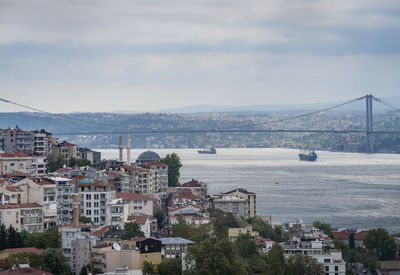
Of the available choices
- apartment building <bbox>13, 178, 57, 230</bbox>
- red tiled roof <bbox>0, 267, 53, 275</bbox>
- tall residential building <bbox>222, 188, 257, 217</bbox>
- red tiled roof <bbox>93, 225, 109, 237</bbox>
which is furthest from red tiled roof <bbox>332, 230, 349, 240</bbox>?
red tiled roof <bbox>0, 267, 53, 275</bbox>

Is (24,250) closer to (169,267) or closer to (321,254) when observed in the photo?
(169,267)

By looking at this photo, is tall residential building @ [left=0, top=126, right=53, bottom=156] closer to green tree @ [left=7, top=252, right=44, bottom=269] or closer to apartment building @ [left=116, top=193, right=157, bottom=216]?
apartment building @ [left=116, top=193, right=157, bottom=216]

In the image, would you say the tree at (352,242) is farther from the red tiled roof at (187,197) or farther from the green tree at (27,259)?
the green tree at (27,259)

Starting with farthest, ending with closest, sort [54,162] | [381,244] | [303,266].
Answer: [54,162]
[381,244]
[303,266]

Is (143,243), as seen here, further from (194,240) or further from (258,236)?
(258,236)

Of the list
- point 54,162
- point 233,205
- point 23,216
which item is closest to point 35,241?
point 23,216

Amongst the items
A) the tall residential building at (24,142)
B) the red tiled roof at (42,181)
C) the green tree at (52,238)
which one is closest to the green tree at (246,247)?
the green tree at (52,238)
